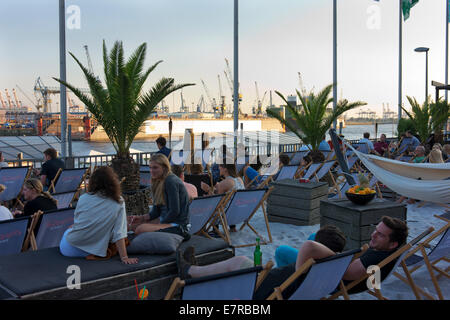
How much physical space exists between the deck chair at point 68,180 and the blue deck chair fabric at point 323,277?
15.7 feet

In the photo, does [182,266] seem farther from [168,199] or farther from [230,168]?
[230,168]

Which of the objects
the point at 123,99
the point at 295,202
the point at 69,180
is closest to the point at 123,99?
the point at 123,99

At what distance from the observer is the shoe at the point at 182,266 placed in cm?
295

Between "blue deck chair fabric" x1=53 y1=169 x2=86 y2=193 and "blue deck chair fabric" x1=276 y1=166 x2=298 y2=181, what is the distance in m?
3.26

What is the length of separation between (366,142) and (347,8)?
317 inches

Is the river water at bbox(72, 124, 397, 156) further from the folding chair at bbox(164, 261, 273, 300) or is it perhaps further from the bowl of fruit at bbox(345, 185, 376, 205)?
the folding chair at bbox(164, 261, 273, 300)

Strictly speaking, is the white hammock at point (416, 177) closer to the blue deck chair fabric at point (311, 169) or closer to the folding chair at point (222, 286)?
the blue deck chair fabric at point (311, 169)

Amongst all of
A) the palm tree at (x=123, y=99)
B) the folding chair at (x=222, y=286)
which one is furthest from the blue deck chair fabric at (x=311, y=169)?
the folding chair at (x=222, y=286)

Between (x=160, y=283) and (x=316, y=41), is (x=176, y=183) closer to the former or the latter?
(x=160, y=283)

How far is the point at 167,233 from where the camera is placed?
3.47 metres

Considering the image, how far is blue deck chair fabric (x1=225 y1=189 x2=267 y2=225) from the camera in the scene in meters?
5.15

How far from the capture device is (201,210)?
184 inches

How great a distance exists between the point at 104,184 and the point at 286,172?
16.0 feet

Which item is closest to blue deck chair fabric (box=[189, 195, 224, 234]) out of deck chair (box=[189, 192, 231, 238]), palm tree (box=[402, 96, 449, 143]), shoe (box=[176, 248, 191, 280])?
deck chair (box=[189, 192, 231, 238])
